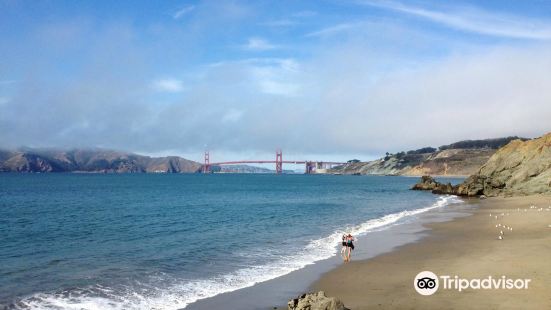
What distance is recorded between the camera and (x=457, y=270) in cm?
1908

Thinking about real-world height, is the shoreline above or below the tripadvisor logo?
below

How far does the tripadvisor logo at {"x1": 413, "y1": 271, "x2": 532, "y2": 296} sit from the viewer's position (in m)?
15.8

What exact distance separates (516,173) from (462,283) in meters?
66.8

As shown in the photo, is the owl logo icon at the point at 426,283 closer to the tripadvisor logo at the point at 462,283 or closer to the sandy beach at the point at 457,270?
the tripadvisor logo at the point at 462,283

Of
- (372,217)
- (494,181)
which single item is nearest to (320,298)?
(372,217)

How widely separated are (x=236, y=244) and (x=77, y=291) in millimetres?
12707

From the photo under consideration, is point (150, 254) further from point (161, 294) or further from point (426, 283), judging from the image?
point (426, 283)

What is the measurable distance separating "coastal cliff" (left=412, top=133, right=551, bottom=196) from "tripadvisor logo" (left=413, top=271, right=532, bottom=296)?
54942 mm

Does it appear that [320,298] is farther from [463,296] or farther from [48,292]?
[48,292]

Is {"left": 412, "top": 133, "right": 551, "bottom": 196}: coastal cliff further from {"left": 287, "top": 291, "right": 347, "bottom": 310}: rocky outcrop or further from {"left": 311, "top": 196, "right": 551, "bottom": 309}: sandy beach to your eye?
{"left": 287, "top": 291, "right": 347, "bottom": 310}: rocky outcrop

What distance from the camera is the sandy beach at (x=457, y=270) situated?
14.4 m

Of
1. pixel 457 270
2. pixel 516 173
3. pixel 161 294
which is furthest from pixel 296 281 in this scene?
pixel 516 173

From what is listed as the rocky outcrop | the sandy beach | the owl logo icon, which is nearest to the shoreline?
the sandy beach

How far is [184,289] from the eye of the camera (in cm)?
1769
